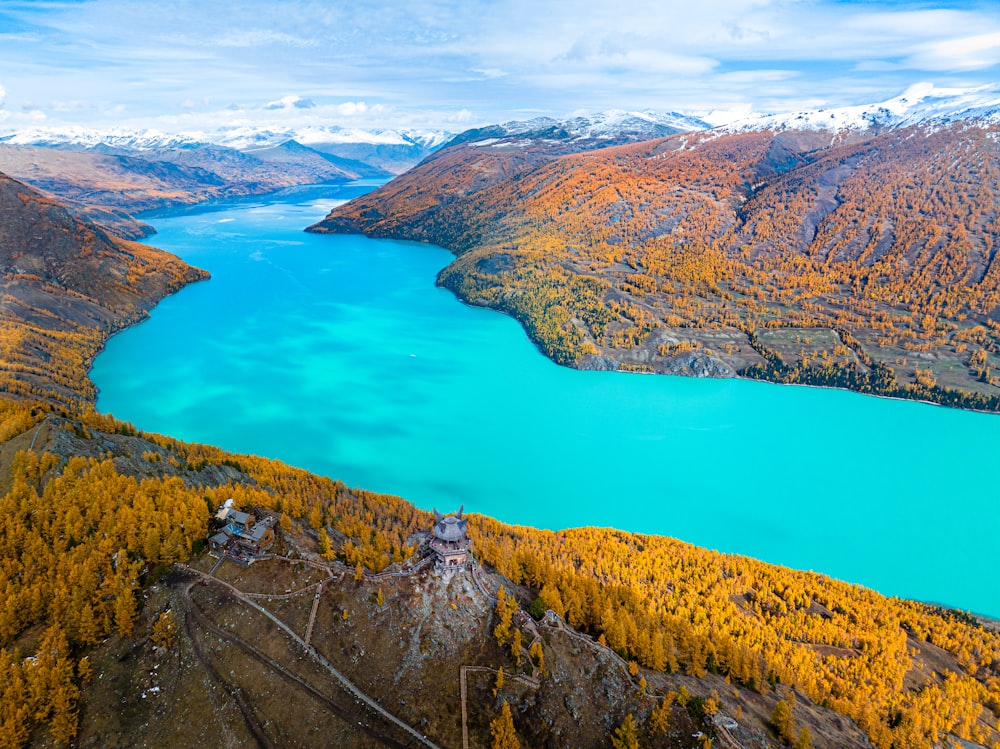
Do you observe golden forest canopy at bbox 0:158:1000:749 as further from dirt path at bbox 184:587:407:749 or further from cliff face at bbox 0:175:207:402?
cliff face at bbox 0:175:207:402

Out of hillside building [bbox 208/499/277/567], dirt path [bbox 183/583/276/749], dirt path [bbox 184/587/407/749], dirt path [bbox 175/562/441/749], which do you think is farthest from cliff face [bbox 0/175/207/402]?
dirt path [bbox 183/583/276/749]

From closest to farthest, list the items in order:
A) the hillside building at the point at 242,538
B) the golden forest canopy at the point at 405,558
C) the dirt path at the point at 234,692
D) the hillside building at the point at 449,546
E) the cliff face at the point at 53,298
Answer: the dirt path at the point at 234,692 → the hillside building at the point at 449,546 → the golden forest canopy at the point at 405,558 → the hillside building at the point at 242,538 → the cliff face at the point at 53,298

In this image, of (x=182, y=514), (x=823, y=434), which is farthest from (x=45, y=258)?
(x=823, y=434)

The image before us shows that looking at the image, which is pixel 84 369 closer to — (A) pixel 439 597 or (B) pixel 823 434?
(A) pixel 439 597

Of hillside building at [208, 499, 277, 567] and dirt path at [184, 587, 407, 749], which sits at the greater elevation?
hillside building at [208, 499, 277, 567]

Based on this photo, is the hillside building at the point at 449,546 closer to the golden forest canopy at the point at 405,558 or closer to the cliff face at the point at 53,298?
the golden forest canopy at the point at 405,558

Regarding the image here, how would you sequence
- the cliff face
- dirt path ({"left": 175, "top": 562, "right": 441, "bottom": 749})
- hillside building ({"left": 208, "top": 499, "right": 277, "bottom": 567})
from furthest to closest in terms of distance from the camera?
the cliff face
hillside building ({"left": 208, "top": 499, "right": 277, "bottom": 567})
dirt path ({"left": 175, "top": 562, "right": 441, "bottom": 749})

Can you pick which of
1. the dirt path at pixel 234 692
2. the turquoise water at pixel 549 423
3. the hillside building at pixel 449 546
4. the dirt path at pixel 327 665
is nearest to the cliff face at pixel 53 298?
the turquoise water at pixel 549 423
